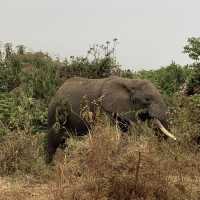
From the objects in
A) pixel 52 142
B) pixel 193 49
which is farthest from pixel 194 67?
pixel 52 142

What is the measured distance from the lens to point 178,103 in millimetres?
11727

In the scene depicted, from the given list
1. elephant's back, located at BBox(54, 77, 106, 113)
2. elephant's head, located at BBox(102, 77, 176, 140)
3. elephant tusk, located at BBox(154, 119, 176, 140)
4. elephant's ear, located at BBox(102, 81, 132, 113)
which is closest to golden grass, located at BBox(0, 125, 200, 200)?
elephant tusk, located at BBox(154, 119, 176, 140)

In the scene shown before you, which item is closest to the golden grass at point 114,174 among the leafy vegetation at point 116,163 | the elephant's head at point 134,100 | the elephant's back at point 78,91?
the leafy vegetation at point 116,163

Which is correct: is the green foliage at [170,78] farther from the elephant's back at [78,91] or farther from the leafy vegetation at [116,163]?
the elephant's back at [78,91]

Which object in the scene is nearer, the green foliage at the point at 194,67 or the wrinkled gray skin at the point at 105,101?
the wrinkled gray skin at the point at 105,101

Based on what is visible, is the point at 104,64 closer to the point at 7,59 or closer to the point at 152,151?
the point at 7,59

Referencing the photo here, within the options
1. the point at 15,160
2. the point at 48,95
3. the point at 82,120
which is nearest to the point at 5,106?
the point at 48,95

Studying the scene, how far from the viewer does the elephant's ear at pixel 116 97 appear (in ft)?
40.7

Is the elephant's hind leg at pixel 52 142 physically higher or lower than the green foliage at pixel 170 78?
lower

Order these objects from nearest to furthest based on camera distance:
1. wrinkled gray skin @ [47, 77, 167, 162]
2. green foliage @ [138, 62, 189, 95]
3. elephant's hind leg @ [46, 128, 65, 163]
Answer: wrinkled gray skin @ [47, 77, 167, 162]
elephant's hind leg @ [46, 128, 65, 163]
green foliage @ [138, 62, 189, 95]

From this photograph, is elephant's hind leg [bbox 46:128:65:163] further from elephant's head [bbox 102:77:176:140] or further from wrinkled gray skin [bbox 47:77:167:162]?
elephant's head [bbox 102:77:176:140]

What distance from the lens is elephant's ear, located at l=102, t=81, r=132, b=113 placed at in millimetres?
12406

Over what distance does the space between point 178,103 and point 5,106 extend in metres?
5.26

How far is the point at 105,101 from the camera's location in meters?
12.6
